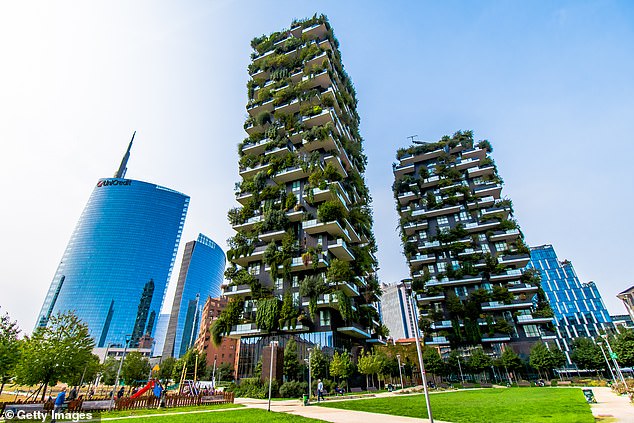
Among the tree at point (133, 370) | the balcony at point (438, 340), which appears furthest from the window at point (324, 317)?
the tree at point (133, 370)

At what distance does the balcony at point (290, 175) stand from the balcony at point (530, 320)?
4209cm

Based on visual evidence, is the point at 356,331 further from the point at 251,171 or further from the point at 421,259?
the point at 251,171

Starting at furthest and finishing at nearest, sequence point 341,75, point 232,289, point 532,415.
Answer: point 341,75
point 232,289
point 532,415

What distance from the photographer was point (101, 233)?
130375 mm

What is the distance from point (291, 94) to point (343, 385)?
1723 inches

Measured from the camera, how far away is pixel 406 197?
68938mm

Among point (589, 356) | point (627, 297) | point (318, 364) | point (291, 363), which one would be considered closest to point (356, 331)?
point (318, 364)

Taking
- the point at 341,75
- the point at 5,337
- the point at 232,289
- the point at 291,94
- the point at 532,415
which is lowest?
the point at 532,415

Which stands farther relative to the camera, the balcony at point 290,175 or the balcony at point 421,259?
the balcony at point 421,259

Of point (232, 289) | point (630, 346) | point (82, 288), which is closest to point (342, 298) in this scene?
point (232, 289)

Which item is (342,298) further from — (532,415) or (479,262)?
(479,262)

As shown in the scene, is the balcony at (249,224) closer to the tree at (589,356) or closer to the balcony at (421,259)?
the balcony at (421,259)

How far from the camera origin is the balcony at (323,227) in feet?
132

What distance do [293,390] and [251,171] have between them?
106 feet
